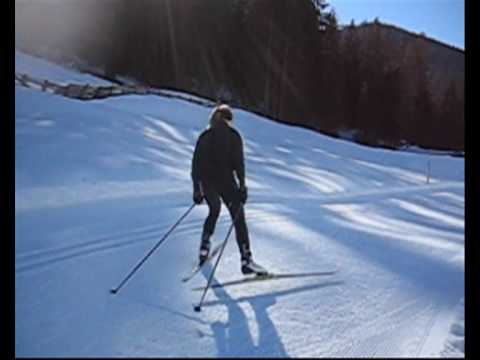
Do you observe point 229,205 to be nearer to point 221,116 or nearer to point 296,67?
point 221,116

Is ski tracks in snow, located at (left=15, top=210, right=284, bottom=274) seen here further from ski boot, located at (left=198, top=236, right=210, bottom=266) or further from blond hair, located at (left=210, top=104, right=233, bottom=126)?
blond hair, located at (left=210, top=104, right=233, bottom=126)

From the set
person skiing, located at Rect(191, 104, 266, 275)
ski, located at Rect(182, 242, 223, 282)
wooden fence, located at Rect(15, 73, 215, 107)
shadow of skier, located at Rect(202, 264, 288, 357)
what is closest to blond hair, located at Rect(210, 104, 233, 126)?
person skiing, located at Rect(191, 104, 266, 275)

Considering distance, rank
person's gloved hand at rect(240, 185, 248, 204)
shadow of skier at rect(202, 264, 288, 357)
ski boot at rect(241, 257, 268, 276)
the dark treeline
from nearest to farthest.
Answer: shadow of skier at rect(202, 264, 288, 357)
ski boot at rect(241, 257, 268, 276)
person's gloved hand at rect(240, 185, 248, 204)
the dark treeline

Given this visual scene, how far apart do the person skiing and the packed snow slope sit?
279 millimetres

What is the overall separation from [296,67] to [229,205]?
19.3 meters

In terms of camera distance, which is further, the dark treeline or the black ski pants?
the dark treeline

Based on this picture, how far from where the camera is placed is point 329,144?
1537 centimetres

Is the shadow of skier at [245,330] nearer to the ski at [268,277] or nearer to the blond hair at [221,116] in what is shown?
the ski at [268,277]

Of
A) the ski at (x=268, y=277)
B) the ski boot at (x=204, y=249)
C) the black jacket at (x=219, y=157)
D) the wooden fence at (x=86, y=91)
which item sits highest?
the wooden fence at (x=86, y=91)

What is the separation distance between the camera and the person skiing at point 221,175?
142 inches

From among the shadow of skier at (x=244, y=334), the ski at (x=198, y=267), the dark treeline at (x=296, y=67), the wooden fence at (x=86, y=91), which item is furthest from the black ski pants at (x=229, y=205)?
the dark treeline at (x=296, y=67)

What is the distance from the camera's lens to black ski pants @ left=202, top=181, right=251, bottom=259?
3.62 metres

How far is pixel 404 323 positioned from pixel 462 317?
0.39 metres

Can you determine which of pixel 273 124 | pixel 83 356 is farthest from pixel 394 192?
pixel 273 124
